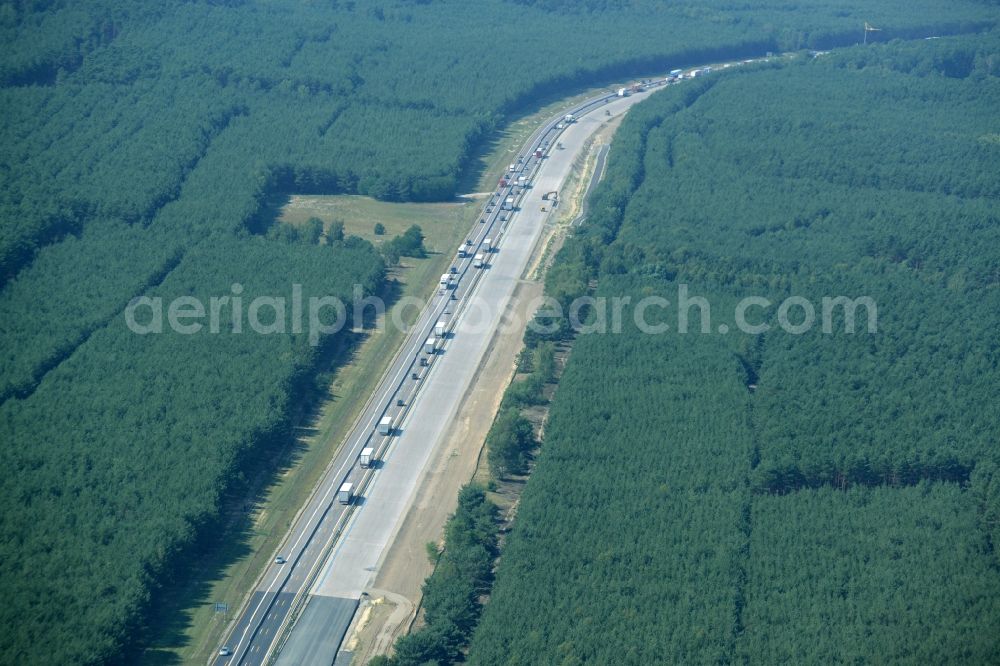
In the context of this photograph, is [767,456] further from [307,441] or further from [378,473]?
[307,441]

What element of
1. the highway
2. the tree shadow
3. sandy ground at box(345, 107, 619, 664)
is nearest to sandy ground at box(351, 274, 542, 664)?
sandy ground at box(345, 107, 619, 664)

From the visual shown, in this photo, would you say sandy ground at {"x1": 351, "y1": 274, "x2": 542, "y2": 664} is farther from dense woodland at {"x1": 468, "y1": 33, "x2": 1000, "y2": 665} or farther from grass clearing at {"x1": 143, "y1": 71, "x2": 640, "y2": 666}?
grass clearing at {"x1": 143, "y1": 71, "x2": 640, "y2": 666}

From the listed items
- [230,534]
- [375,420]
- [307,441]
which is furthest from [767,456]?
[230,534]

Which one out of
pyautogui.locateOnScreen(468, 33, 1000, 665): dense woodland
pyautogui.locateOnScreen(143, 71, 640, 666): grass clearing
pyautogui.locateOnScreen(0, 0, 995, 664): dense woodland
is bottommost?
pyautogui.locateOnScreen(468, 33, 1000, 665): dense woodland

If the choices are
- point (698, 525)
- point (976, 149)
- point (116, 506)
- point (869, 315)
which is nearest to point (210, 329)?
point (116, 506)

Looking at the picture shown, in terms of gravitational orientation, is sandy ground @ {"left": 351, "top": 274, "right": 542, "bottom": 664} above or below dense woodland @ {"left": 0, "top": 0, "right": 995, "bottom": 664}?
below

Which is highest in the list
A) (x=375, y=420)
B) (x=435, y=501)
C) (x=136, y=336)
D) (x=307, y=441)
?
(x=136, y=336)

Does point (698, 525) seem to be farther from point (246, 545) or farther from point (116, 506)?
point (116, 506)
